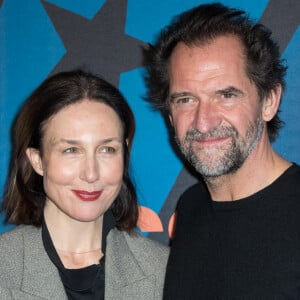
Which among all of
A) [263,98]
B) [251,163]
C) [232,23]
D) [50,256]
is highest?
[232,23]

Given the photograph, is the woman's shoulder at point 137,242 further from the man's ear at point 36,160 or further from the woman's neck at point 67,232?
the man's ear at point 36,160

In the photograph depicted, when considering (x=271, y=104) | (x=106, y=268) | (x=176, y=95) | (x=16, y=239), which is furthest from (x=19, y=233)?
(x=271, y=104)

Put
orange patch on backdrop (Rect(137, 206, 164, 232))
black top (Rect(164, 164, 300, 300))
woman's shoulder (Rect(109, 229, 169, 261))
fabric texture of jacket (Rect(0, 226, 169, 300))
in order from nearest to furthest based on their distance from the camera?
black top (Rect(164, 164, 300, 300)) < fabric texture of jacket (Rect(0, 226, 169, 300)) < woman's shoulder (Rect(109, 229, 169, 261)) < orange patch on backdrop (Rect(137, 206, 164, 232))

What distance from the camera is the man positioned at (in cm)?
160

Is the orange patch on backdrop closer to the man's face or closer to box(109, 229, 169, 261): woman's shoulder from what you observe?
box(109, 229, 169, 261): woman's shoulder

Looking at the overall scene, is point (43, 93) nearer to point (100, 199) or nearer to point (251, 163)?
point (100, 199)

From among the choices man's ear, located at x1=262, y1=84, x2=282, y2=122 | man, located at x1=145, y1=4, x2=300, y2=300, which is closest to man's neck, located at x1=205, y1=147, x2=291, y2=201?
man, located at x1=145, y1=4, x2=300, y2=300

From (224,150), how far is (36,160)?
0.64 metres

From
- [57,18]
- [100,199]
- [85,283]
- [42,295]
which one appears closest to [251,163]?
[100,199]

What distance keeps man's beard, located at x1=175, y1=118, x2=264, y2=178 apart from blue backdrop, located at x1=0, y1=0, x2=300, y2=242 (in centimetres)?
48

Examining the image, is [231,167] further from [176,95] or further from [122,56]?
[122,56]

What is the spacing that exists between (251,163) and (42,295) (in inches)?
31.3

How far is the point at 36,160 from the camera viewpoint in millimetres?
1839

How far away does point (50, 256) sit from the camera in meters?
1.77
